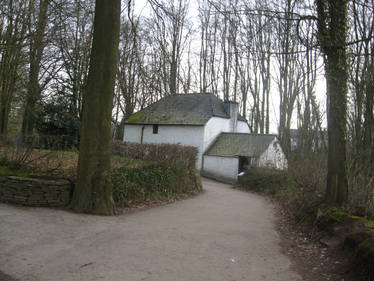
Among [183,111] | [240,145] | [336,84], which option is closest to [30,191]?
[336,84]

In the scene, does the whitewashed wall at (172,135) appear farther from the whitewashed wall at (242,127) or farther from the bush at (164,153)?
the bush at (164,153)

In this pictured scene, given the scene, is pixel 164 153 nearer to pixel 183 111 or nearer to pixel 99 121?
pixel 99 121

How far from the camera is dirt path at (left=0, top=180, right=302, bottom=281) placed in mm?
4816

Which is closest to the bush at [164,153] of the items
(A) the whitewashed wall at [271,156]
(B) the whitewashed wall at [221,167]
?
(A) the whitewashed wall at [271,156]

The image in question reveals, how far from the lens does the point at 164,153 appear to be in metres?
15.3

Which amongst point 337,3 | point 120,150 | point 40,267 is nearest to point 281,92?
→ point 120,150

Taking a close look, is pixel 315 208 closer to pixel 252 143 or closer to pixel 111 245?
pixel 111 245

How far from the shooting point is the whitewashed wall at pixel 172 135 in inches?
1158

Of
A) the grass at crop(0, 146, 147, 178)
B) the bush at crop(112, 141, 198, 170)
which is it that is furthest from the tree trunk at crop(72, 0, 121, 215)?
the bush at crop(112, 141, 198, 170)

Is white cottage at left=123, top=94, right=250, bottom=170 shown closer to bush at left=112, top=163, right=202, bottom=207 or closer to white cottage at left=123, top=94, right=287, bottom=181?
white cottage at left=123, top=94, right=287, bottom=181

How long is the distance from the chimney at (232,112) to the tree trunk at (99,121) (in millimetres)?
25432

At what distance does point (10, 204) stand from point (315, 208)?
26.3 feet

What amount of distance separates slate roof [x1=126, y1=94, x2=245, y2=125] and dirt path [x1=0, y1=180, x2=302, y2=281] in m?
21.8

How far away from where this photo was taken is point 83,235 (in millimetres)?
6652
